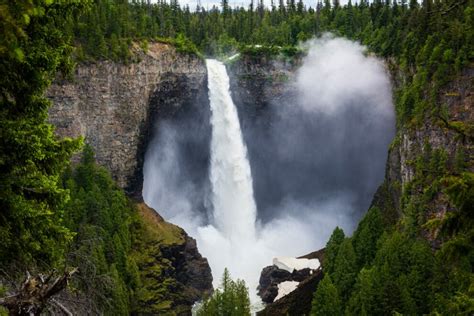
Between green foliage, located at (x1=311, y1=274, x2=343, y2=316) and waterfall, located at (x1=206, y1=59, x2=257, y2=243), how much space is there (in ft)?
100

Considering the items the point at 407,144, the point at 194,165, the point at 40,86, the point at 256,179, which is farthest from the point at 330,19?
the point at 40,86

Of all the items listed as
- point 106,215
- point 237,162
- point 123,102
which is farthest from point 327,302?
point 237,162

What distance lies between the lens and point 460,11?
45500 mm

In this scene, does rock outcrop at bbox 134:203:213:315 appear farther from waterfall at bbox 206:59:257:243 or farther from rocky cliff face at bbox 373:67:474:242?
rocky cliff face at bbox 373:67:474:242

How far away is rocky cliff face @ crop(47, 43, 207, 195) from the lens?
53.2 meters

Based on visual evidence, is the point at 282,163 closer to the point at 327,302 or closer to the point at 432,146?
the point at 432,146

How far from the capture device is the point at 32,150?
8750mm

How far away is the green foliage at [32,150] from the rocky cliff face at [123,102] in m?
44.4

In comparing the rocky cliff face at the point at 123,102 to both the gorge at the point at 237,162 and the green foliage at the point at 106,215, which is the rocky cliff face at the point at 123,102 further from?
the green foliage at the point at 106,215

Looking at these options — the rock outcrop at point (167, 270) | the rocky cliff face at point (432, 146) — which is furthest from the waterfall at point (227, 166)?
the rocky cliff face at point (432, 146)

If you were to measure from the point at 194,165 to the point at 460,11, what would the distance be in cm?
3632

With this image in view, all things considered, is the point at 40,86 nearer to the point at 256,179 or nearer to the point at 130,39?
the point at 130,39

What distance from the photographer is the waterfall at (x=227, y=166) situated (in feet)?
225

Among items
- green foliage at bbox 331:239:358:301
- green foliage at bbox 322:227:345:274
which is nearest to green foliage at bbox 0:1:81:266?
green foliage at bbox 331:239:358:301
